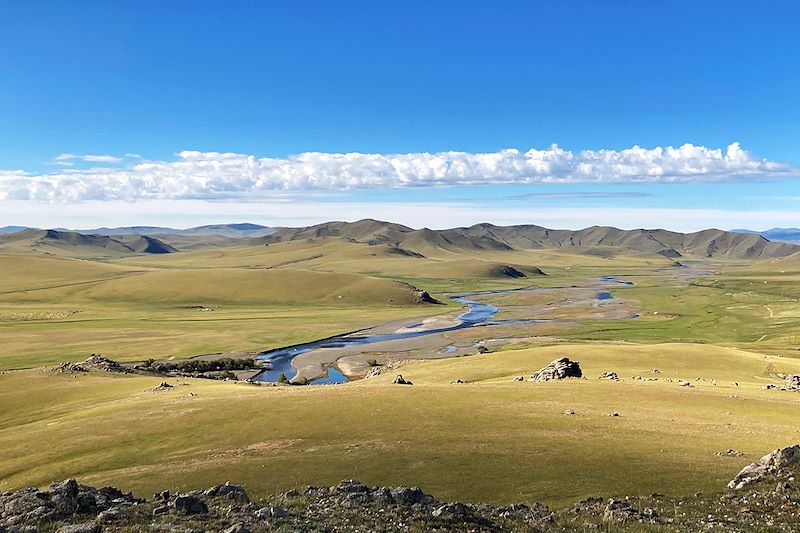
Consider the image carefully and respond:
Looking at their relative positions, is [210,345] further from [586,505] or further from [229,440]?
[586,505]

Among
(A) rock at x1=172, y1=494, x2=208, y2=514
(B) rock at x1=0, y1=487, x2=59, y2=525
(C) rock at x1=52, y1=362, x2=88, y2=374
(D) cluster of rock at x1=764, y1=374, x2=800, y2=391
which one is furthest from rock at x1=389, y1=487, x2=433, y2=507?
(C) rock at x1=52, y1=362, x2=88, y2=374

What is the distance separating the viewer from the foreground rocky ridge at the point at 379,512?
63.4ft

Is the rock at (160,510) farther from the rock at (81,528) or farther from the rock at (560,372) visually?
the rock at (560,372)

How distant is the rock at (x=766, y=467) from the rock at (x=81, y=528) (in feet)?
87.2

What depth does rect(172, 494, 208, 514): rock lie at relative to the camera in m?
21.2

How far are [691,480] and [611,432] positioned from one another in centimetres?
960

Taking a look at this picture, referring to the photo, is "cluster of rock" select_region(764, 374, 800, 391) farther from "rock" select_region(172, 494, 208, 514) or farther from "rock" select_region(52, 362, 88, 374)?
"rock" select_region(52, 362, 88, 374)

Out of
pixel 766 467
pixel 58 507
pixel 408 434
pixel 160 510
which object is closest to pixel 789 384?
pixel 766 467

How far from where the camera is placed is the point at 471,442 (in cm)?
3566

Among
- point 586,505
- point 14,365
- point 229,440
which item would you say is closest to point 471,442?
point 586,505

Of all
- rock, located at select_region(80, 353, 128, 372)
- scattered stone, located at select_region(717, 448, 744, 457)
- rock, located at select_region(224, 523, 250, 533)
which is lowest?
rock, located at select_region(80, 353, 128, 372)

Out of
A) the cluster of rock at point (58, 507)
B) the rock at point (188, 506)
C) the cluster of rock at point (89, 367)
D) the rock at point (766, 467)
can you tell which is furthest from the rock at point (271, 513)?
the cluster of rock at point (89, 367)

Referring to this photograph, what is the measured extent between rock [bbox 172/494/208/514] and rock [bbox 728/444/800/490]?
23489 mm

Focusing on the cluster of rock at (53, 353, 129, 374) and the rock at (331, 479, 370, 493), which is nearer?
the rock at (331, 479, 370, 493)
